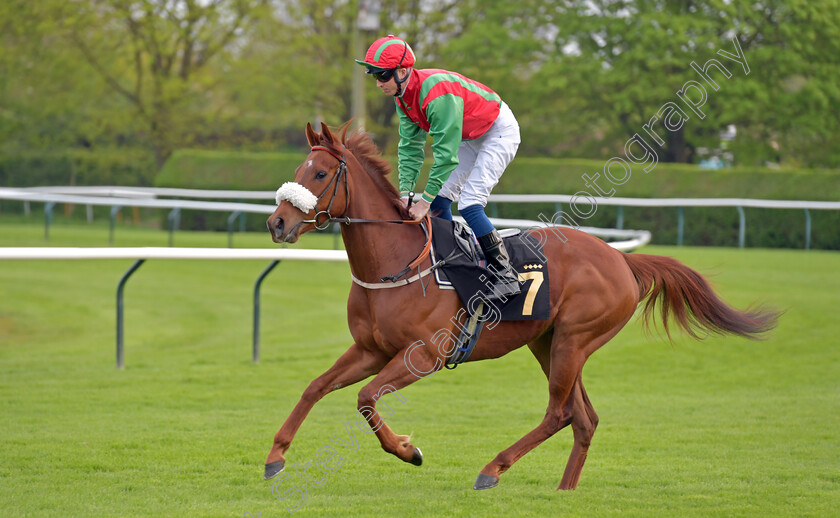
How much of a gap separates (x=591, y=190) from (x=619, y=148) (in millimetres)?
8765

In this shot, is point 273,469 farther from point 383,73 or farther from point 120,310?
point 120,310

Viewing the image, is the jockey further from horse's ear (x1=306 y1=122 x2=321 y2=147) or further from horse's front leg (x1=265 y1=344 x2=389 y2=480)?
horse's front leg (x1=265 y1=344 x2=389 y2=480)

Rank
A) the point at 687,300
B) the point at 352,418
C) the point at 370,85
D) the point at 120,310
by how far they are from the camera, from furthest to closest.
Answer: the point at 370,85
the point at 120,310
the point at 352,418
the point at 687,300

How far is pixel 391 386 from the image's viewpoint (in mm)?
3709

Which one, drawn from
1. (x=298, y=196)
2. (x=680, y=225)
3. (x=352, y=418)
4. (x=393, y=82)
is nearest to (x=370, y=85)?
(x=680, y=225)

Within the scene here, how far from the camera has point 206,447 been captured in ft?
15.0

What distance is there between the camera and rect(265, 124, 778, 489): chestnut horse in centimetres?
372

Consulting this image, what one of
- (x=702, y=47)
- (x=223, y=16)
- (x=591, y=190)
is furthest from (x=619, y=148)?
(x=223, y=16)

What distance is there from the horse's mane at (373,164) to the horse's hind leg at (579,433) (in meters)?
1.14

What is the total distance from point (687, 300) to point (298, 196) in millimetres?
2080

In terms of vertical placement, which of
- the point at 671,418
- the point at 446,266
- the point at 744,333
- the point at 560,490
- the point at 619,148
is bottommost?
the point at 619,148

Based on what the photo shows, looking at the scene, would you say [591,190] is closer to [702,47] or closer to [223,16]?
[702,47]

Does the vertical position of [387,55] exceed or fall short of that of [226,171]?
it exceeds it

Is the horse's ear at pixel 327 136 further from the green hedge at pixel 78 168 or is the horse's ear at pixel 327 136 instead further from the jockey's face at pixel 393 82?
the green hedge at pixel 78 168
